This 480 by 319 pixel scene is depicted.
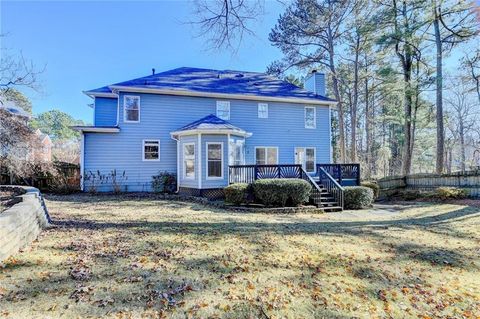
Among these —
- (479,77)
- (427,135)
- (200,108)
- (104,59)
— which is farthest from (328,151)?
(427,135)

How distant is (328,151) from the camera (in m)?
17.6

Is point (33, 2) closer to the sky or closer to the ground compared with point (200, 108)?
closer to the sky

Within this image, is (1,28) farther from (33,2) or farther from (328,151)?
(328,151)

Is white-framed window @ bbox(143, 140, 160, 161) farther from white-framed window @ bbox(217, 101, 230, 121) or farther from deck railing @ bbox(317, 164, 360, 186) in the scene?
deck railing @ bbox(317, 164, 360, 186)

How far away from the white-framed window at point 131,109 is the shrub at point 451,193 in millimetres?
15262

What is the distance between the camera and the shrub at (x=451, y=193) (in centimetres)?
1230

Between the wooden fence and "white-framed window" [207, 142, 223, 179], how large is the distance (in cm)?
1025

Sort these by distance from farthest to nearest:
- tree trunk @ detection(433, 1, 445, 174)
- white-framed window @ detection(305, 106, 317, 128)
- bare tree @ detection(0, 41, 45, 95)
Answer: white-framed window @ detection(305, 106, 317, 128) → tree trunk @ detection(433, 1, 445, 174) → bare tree @ detection(0, 41, 45, 95)

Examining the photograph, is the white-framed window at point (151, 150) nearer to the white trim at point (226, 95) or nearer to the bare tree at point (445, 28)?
the white trim at point (226, 95)

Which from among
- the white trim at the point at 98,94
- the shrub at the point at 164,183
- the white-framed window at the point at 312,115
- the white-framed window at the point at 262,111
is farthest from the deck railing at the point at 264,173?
the white trim at the point at 98,94

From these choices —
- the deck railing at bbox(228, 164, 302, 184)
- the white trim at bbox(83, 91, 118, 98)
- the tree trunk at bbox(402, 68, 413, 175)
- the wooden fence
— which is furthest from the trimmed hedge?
the tree trunk at bbox(402, 68, 413, 175)

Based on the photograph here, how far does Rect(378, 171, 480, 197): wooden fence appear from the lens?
41.6 ft

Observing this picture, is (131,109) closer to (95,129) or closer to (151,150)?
(95,129)

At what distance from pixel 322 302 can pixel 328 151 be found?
49.7 feet
